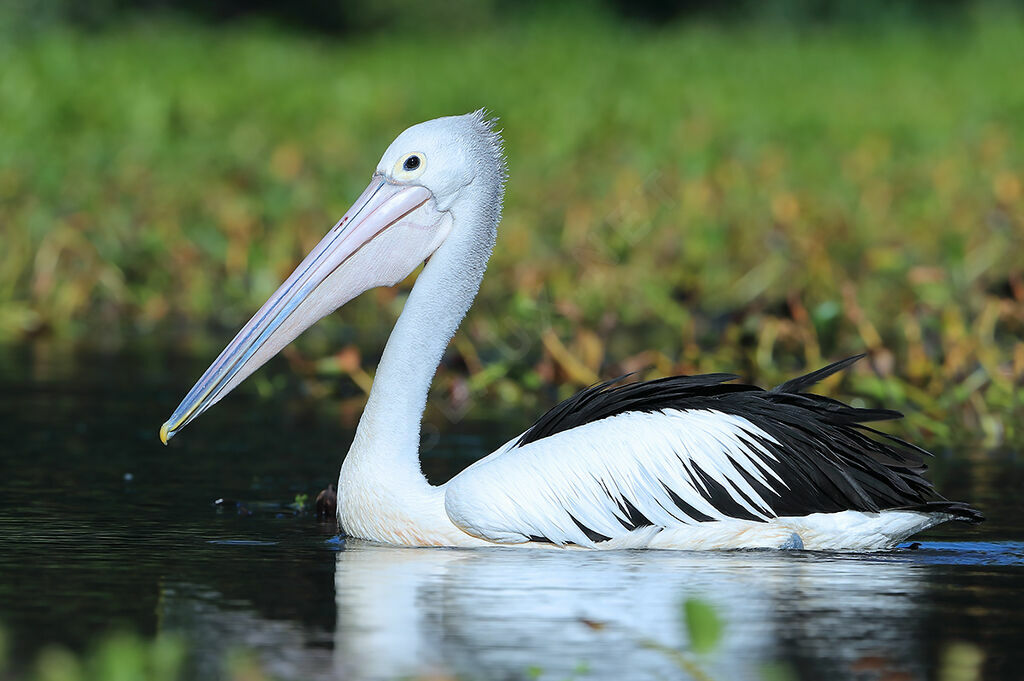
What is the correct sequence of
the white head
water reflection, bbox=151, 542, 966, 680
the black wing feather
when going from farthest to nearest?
1. the white head
2. the black wing feather
3. water reflection, bbox=151, 542, 966, 680

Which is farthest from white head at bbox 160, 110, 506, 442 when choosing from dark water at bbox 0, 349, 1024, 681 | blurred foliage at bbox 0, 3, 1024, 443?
blurred foliage at bbox 0, 3, 1024, 443

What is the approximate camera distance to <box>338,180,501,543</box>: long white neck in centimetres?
577

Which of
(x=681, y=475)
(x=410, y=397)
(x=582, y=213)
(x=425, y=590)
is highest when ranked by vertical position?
(x=582, y=213)

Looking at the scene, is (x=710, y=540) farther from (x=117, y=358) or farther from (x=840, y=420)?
(x=117, y=358)

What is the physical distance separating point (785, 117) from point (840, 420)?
11516 millimetres

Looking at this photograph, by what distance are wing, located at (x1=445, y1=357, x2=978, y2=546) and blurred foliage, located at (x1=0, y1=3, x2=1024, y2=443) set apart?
2.40m

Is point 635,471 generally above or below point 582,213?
below

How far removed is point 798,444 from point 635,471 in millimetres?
461

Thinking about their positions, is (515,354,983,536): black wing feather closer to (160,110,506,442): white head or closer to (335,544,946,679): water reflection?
(335,544,946,679): water reflection

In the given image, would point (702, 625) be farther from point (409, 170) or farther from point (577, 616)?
point (409, 170)

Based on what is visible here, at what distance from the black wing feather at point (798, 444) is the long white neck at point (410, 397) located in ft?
1.14

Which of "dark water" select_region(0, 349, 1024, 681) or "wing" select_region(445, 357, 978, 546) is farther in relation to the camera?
"wing" select_region(445, 357, 978, 546)

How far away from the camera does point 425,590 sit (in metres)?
5.03

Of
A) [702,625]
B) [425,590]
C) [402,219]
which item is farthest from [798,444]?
[702,625]
